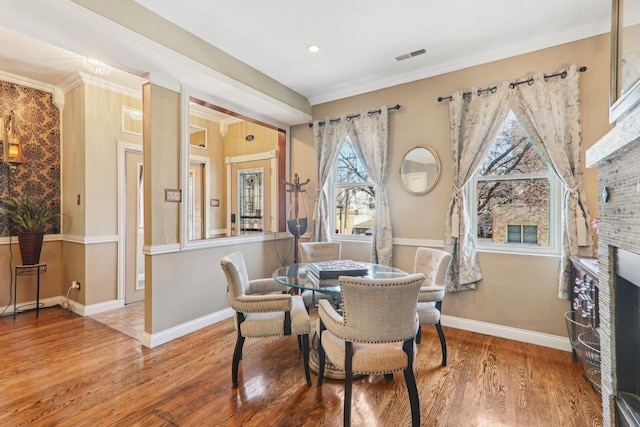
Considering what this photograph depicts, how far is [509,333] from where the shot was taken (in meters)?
2.98

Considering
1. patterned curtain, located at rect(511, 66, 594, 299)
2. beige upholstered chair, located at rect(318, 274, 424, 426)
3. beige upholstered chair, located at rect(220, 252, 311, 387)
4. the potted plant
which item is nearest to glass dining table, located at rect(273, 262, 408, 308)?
beige upholstered chair, located at rect(220, 252, 311, 387)

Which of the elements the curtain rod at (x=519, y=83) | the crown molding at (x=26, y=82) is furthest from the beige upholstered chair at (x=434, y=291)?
the crown molding at (x=26, y=82)

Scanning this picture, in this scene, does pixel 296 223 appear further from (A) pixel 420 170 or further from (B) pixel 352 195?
(A) pixel 420 170

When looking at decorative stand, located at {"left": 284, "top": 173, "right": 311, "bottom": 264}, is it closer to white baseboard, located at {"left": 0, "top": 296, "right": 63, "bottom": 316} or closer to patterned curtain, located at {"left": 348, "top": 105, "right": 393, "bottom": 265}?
patterned curtain, located at {"left": 348, "top": 105, "right": 393, "bottom": 265}

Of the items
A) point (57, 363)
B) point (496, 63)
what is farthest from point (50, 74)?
point (496, 63)

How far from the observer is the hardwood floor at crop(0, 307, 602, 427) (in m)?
1.87

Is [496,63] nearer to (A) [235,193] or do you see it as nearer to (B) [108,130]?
(A) [235,193]

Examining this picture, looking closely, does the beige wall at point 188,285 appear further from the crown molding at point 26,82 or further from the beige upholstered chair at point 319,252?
the crown molding at point 26,82

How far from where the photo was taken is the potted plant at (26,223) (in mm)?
3535

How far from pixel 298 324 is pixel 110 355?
180 cm

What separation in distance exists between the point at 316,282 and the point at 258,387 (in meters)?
0.84

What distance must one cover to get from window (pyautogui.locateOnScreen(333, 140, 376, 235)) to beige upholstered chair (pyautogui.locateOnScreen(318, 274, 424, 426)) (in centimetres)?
227

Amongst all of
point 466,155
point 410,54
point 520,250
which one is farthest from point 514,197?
point 410,54

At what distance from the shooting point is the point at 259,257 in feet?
13.3
